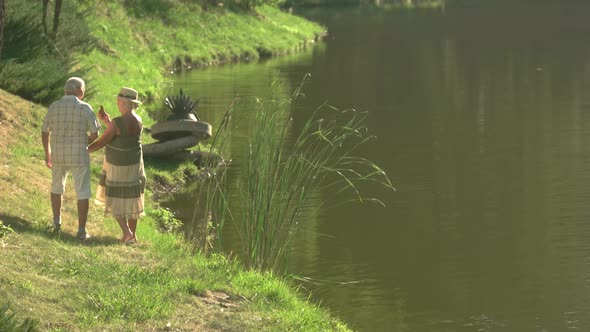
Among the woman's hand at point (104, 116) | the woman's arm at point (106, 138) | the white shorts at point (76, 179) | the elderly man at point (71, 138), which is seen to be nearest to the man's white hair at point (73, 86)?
the elderly man at point (71, 138)

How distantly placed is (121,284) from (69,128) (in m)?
2.06

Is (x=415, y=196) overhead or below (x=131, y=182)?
below

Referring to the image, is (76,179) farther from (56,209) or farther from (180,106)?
(180,106)

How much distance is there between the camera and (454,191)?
830 inches

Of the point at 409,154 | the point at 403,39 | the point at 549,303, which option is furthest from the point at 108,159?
the point at 403,39

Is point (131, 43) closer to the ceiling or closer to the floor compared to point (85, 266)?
closer to the floor

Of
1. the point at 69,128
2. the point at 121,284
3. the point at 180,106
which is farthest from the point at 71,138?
the point at 180,106

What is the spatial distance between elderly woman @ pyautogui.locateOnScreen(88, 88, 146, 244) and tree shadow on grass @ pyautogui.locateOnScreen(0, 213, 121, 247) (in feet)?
0.98

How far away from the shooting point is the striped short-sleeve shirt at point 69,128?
41.4 ft

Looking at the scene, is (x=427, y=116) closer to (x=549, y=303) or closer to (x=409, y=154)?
(x=409, y=154)

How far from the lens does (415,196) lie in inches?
815

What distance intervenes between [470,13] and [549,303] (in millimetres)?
60536

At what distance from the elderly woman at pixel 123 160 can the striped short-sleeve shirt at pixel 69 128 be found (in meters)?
0.24

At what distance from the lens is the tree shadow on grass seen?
12.5m
